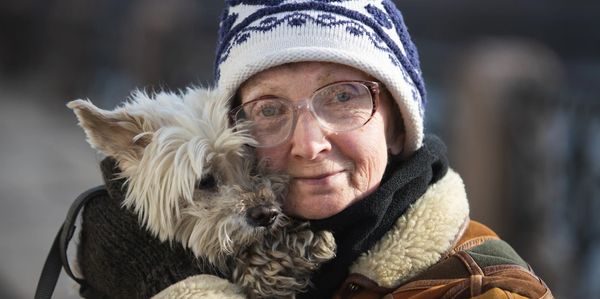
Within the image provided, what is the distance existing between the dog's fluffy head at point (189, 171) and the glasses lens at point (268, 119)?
0.06m

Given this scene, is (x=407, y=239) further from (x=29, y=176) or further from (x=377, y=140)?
(x=29, y=176)

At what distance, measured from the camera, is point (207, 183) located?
2.69m

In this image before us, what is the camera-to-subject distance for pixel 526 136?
7.51m

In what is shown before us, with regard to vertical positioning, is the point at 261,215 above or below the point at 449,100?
above

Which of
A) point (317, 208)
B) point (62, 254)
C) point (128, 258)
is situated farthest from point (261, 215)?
point (62, 254)

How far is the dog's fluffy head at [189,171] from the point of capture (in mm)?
2580

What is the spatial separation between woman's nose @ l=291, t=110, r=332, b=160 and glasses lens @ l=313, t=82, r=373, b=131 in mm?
34

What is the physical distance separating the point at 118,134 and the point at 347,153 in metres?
0.74

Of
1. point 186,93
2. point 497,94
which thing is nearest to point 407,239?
point 186,93

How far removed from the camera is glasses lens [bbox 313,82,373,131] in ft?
8.79

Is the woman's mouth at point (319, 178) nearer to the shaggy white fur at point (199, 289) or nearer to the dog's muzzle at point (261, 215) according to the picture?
the dog's muzzle at point (261, 215)

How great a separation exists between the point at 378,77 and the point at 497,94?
4998 mm

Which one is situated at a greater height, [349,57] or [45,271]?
[349,57]

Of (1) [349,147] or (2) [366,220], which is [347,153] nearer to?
(1) [349,147]
